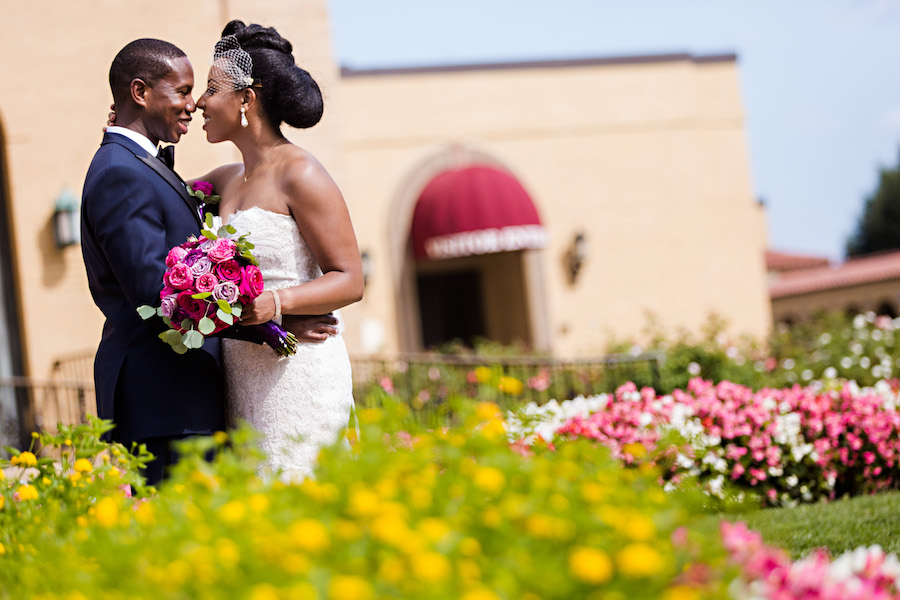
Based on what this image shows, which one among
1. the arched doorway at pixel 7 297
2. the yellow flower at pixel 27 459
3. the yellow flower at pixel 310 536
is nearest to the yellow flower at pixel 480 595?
the yellow flower at pixel 310 536

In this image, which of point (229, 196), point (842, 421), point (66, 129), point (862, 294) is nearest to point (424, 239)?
point (66, 129)

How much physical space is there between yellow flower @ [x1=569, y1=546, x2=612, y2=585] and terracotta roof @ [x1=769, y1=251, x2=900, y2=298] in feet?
97.9

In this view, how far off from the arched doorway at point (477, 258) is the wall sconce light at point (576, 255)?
2.74ft

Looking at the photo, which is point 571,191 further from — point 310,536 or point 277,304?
point 310,536

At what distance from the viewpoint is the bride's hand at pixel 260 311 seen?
313 centimetres

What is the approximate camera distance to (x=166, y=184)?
130 inches

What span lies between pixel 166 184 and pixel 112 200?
202 millimetres

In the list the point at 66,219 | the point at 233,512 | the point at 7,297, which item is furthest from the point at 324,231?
the point at 7,297

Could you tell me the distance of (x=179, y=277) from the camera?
301cm

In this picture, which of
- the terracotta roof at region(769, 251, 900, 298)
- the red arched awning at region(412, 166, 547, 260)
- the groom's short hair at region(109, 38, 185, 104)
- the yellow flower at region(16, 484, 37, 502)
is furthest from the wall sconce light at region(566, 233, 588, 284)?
the yellow flower at region(16, 484, 37, 502)

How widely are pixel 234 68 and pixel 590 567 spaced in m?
2.43

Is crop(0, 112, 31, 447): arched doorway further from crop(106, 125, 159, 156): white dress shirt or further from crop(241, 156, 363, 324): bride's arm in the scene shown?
crop(241, 156, 363, 324): bride's arm

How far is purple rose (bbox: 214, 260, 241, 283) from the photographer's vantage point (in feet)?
9.97

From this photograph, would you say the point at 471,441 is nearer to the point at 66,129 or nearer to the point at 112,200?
the point at 112,200
